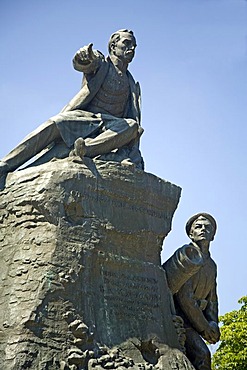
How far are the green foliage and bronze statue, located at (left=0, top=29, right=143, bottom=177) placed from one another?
1516 cm

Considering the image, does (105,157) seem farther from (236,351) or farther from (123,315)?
(236,351)

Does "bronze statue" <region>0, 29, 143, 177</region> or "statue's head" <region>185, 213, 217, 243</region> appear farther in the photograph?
"statue's head" <region>185, 213, 217, 243</region>

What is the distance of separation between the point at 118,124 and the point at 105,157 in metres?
0.62

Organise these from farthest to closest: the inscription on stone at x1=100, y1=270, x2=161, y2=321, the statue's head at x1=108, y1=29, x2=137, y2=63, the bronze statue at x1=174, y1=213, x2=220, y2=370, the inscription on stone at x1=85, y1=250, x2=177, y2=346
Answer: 1. the statue's head at x1=108, y1=29, x2=137, y2=63
2. the bronze statue at x1=174, y1=213, x2=220, y2=370
3. the inscription on stone at x1=100, y1=270, x2=161, y2=321
4. the inscription on stone at x1=85, y1=250, x2=177, y2=346

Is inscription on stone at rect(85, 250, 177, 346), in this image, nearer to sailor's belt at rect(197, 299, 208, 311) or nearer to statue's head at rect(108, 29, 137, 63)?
sailor's belt at rect(197, 299, 208, 311)

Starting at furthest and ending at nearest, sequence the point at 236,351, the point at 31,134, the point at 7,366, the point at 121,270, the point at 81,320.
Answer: the point at 236,351, the point at 31,134, the point at 121,270, the point at 81,320, the point at 7,366

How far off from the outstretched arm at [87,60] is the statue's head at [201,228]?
2735 millimetres

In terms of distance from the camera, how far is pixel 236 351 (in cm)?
2483

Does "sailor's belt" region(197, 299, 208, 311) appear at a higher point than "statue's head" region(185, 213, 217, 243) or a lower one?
lower

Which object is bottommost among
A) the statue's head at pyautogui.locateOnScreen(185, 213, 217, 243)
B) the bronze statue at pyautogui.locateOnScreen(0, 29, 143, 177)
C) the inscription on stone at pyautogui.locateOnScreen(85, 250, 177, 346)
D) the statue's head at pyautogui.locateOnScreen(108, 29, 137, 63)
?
the inscription on stone at pyautogui.locateOnScreen(85, 250, 177, 346)

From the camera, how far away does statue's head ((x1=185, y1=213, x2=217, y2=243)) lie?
1101cm

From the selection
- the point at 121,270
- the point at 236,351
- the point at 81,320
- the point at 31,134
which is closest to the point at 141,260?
the point at 121,270

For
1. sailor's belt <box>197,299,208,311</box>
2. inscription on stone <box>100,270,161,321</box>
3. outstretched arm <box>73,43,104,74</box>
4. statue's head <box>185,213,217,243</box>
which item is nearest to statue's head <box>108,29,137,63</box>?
outstretched arm <box>73,43,104,74</box>

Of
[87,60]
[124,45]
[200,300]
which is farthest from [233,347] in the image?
[87,60]
